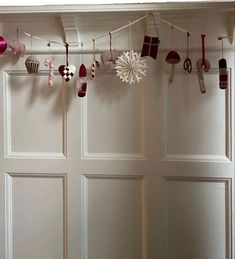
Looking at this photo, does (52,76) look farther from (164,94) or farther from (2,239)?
(2,239)

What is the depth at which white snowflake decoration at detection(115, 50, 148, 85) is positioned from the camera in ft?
5.05

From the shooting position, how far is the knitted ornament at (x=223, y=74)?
1.51 meters

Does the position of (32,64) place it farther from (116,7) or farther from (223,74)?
(223,74)

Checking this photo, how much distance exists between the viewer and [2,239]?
175cm

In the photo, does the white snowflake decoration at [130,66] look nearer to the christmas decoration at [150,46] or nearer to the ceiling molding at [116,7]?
the christmas decoration at [150,46]

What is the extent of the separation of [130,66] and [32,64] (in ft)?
1.48

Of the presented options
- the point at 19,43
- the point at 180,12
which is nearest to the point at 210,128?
the point at 180,12

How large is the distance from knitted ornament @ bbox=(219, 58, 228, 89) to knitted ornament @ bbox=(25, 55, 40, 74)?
0.83m

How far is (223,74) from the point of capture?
4.96ft

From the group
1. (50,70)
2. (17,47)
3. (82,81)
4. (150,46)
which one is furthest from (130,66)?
(17,47)

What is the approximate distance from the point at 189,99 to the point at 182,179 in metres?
0.38

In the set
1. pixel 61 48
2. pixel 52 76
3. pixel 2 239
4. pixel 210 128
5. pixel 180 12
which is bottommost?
pixel 2 239

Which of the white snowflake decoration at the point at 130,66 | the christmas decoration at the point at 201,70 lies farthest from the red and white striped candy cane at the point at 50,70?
the christmas decoration at the point at 201,70

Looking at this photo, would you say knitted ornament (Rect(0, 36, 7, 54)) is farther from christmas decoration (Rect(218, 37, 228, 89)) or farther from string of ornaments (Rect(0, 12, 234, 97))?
christmas decoration (Rect(218, 37, 228, 89))
